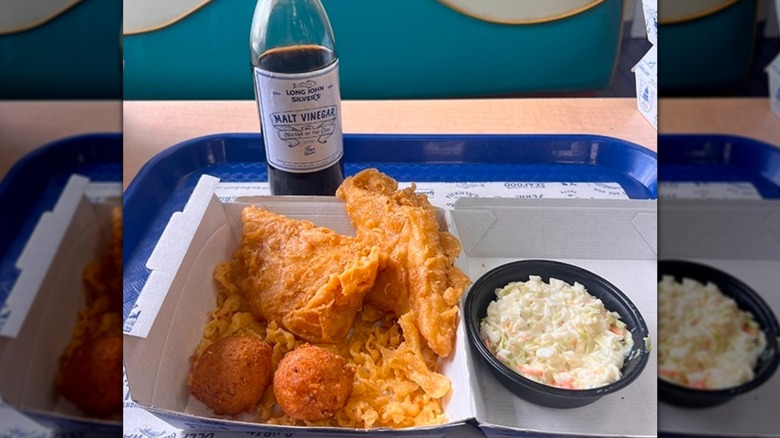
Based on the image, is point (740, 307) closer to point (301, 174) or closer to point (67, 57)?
point (67, 57)

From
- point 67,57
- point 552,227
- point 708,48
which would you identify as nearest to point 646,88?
point 552,227

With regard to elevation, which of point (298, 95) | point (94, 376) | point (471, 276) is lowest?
point (471, 276)

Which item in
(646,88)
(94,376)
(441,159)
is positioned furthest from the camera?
(441,159)

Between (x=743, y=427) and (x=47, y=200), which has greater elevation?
(x=47, y=200)

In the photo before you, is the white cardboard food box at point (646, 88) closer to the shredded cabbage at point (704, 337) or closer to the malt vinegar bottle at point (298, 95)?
the malt vinegar bottle at point (298, 95)

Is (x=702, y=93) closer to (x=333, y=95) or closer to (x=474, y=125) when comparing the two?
(x=333, y=95)

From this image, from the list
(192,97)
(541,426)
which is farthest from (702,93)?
(192,97)

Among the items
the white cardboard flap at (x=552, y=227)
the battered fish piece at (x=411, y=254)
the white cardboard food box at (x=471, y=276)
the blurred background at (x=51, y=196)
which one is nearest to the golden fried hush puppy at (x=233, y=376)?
the white cardboard food box at (x=471, y=276)
